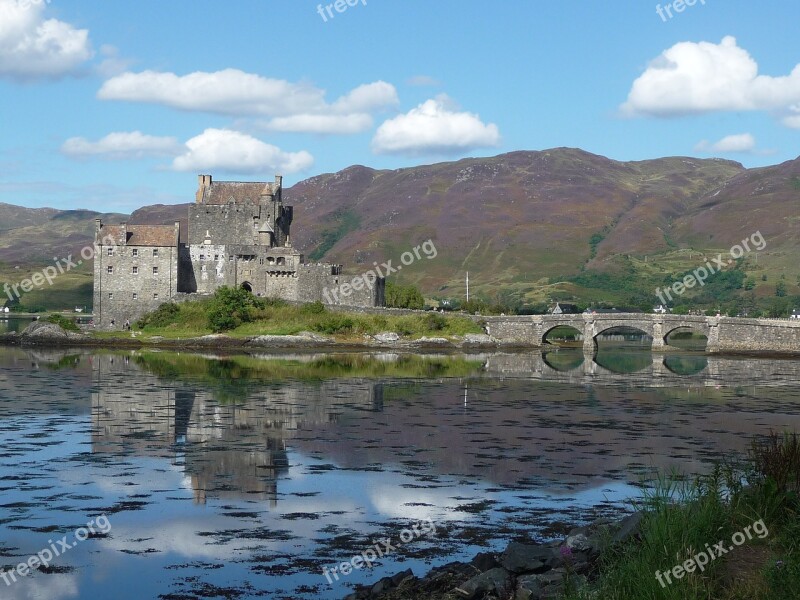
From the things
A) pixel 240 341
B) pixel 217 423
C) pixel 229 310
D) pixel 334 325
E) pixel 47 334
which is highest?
pixel 229 310

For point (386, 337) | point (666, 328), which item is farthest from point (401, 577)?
point (666, 328)

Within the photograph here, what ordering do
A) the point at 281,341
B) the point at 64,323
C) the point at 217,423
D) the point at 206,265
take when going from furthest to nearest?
the point at 206,265 < the point at 64,323 < the point at 281,341 < the point at 217,423

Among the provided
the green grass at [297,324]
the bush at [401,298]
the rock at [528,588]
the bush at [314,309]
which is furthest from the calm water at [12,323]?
the rock at [528,588]

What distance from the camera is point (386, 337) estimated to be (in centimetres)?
7238

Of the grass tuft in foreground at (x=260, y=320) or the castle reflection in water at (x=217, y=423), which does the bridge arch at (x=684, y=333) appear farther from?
the castle reflection in water at (x=217, y=423)

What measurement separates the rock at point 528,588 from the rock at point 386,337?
57617mm

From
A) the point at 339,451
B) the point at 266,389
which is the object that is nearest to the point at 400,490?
the point at 339,451

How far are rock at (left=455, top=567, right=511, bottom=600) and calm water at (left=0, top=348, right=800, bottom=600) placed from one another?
6.19 feet

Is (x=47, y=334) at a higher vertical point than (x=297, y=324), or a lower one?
lower

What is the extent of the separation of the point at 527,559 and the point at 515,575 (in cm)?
34

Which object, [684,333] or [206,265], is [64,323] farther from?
[684,333]

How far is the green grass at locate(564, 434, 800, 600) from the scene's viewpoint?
12672 mm

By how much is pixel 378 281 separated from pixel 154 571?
204 feet

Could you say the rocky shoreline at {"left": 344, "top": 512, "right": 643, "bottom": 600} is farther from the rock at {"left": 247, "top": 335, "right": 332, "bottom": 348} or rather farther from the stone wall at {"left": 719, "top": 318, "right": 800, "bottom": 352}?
the stone wall at {"left": 719, "top": 318, "right": 800, "bottom": 352}
